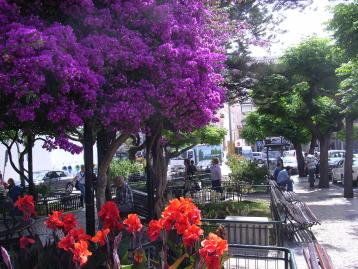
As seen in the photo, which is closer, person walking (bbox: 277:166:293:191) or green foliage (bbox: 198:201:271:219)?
green foliage (bbox: 198:201:271:219)

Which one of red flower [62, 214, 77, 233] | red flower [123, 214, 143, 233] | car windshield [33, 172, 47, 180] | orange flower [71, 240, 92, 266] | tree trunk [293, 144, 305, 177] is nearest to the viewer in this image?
orange flower [71, 240, 92, 266]

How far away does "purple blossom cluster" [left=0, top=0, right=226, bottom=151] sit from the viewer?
4.43 metres

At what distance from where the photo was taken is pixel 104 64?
16.8 feet

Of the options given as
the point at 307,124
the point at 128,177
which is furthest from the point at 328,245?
the point at 128,177

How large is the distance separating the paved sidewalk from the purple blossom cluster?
416 cm

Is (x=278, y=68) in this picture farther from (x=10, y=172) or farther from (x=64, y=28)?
(x=10, y=172)

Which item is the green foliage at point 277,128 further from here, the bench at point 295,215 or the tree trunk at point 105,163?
the tree trunk at point 105,163

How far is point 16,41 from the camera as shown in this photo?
443 cm

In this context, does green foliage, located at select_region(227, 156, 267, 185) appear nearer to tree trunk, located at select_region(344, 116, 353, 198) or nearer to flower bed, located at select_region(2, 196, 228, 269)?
tree trunk, located at select_region(344, 116, 353, 198)

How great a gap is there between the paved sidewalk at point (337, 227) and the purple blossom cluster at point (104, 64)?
416 cm

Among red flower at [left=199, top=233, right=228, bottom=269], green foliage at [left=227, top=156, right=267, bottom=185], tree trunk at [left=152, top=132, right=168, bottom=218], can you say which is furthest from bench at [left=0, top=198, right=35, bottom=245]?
green foliage at [left=227, top=156, right=267, bottom=185]

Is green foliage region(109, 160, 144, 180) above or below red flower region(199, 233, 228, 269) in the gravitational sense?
below

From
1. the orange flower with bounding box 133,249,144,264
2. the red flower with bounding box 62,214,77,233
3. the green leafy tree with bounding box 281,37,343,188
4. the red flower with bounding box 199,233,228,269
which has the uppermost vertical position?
the green leafy tree with bounding box 281,37,343,188

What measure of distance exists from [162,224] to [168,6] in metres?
2.87
